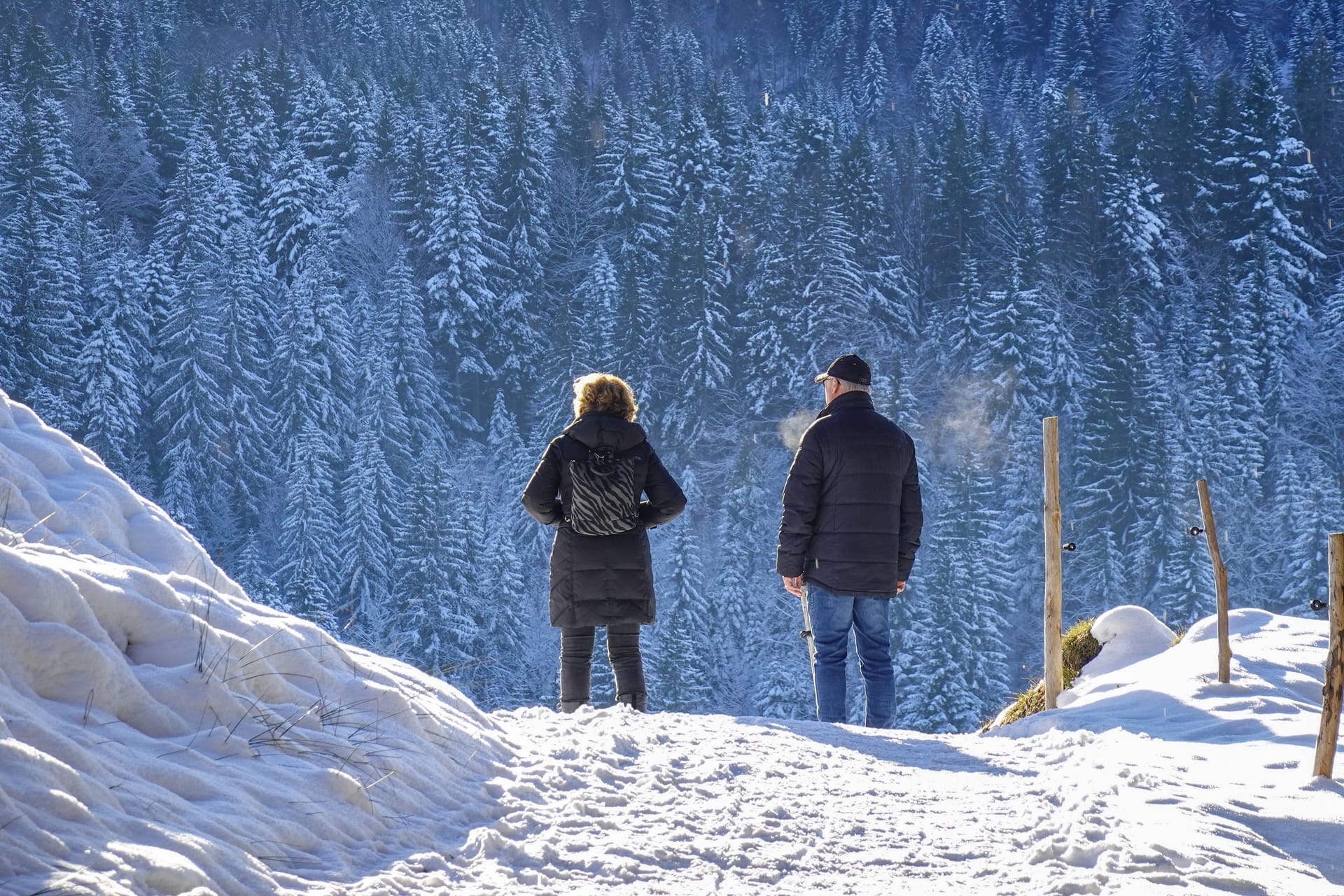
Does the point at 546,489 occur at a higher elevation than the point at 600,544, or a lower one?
higher

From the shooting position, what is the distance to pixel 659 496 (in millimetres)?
5277

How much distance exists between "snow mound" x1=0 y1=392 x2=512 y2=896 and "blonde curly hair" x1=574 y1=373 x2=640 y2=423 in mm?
1701

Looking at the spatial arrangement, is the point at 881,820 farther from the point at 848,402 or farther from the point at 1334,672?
the point at 848,402

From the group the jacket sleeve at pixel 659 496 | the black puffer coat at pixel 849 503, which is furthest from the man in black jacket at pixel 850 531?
the jacket sleeve at pixel 659 496

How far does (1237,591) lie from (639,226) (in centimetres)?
3291

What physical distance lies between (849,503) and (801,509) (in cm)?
29

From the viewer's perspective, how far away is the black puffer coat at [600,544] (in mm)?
5191

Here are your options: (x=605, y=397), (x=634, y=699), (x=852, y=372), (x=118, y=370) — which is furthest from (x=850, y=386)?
(x=118, y=370)

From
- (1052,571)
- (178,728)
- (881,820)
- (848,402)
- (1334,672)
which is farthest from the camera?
(1052,571)

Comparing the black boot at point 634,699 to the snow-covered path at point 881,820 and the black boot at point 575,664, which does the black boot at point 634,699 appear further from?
the snow-covered path at point 881,820

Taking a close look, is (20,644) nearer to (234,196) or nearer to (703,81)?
(234,196)

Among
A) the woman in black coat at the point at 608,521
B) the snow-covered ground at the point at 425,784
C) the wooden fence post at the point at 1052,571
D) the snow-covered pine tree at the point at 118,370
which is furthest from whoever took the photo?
the snow-covered pine tree at the point at 118,370

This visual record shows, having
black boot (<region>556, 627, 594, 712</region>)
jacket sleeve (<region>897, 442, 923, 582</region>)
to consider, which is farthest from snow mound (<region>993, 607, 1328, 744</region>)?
black boot (<region>556, 627, 594, 712</region>)

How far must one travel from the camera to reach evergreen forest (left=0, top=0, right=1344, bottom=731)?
39.3 m
